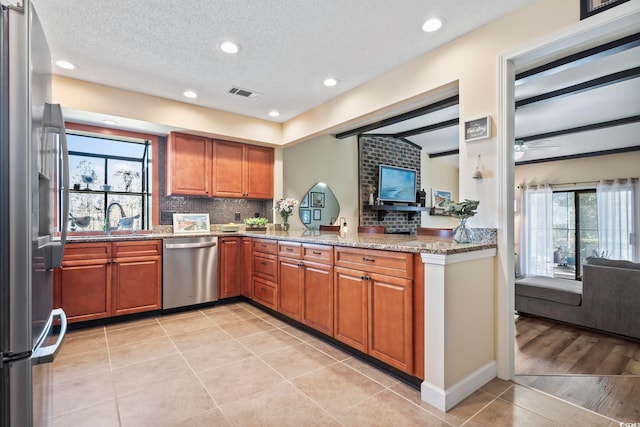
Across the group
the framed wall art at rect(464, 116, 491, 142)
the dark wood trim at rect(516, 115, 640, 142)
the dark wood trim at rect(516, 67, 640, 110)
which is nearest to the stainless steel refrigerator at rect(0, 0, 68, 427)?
the framed wall art at rect(464, 116, 491, 142)

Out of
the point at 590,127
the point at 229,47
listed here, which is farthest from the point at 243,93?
the point at 590,127

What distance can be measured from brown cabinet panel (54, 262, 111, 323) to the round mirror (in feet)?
9.86

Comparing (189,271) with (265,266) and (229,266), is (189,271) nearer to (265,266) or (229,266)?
(229,266)

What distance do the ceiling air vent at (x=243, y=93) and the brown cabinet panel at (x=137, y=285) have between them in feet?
6.91

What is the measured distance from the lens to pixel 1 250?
32.4 inches

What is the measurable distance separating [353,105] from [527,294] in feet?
10.1

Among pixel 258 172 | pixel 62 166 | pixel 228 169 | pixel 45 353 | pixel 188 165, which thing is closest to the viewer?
pixel 45 353

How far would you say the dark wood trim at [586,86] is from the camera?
3145mm

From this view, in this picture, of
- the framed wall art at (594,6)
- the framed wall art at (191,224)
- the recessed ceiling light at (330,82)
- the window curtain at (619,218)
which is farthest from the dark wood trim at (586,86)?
the framed wall art at (191,224)

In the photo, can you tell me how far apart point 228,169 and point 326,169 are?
6.39 ft

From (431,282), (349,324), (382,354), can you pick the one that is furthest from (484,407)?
(349,324)

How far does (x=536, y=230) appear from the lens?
7.25 meters

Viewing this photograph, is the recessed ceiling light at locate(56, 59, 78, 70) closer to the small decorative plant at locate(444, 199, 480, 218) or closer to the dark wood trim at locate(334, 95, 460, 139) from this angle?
the small decorative plant at locate(444, 199, 480, 218)

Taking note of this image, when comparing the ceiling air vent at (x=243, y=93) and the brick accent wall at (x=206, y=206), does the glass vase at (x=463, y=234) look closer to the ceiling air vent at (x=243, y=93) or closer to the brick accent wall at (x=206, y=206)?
the ceiling air vent at (x=243, y=93)
